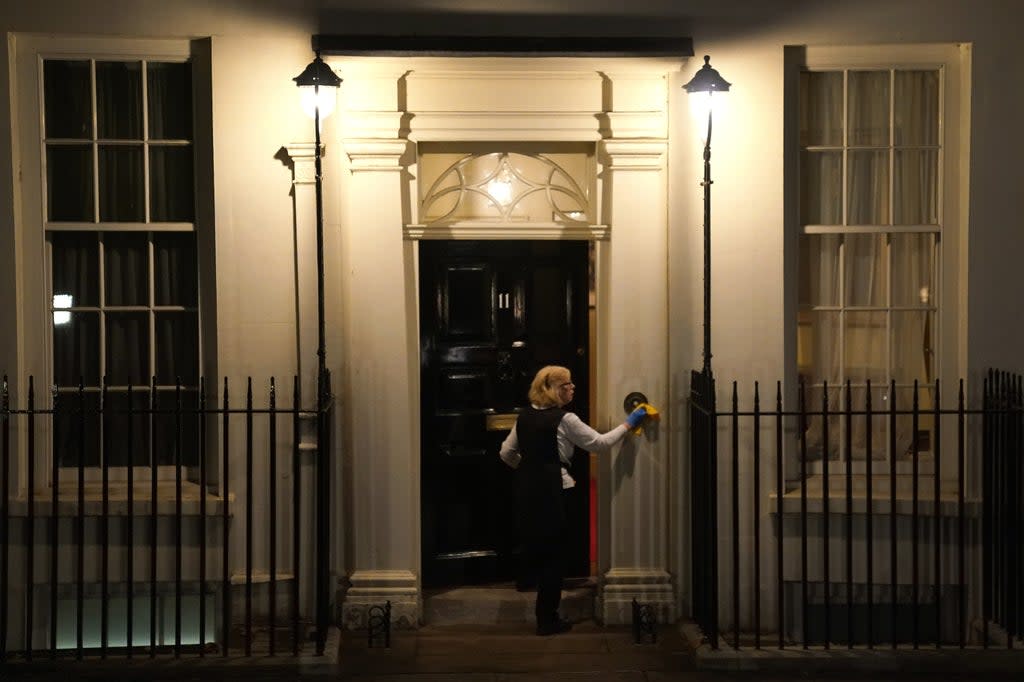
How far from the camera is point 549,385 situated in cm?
730

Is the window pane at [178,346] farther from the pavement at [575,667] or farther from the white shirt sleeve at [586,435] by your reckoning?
the white shirt sleeve at [586,435]

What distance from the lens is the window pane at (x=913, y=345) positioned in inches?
308

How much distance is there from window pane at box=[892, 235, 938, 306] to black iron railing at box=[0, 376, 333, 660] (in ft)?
11.3

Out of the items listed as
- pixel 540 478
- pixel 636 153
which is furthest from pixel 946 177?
pixel 540 478

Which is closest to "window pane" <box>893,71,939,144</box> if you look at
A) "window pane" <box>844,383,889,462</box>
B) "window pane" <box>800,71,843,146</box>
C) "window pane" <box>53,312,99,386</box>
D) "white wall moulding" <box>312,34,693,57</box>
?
"window pane" <box>800,71,843,146</box>

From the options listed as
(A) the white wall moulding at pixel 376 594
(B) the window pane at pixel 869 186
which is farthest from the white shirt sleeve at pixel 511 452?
(B) the window pane at pixel 869 186

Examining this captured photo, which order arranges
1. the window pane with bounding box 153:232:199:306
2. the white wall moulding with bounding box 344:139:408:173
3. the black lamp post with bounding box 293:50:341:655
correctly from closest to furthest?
the black lamp post with bounding box 293:50:341:655 < the white wall moulding with bounding box 344:139:408:173 < the window pane with bounding box 153:232:199:306

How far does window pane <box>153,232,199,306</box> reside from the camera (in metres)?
7.71

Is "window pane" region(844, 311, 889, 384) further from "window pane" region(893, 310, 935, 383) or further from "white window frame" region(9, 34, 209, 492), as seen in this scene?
"white window frame" region(9, 34, 209, 492)

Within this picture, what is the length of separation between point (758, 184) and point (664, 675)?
111 inches

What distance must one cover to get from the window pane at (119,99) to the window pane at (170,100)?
8 centimetres

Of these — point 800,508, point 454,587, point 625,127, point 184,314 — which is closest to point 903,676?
point 800,508

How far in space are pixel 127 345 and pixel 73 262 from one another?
0.58 m

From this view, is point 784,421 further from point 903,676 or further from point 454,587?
point 454,587
